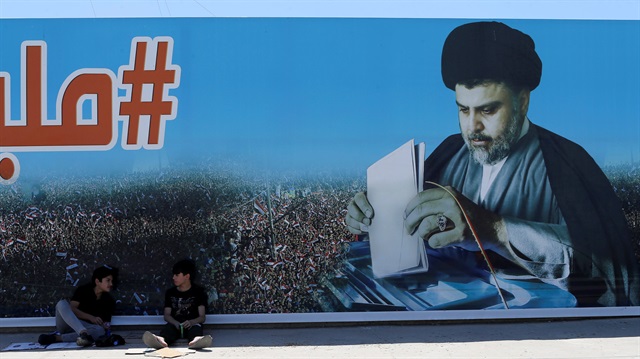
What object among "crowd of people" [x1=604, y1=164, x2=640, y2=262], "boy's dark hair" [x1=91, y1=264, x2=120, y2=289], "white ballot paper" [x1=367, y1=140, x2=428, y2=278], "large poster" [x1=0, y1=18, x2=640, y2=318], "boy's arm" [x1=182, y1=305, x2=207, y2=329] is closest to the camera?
"boy's arm" [x1=182, y1=305, x2=207, y2=329]

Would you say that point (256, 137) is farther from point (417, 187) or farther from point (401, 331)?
point (401, 331)

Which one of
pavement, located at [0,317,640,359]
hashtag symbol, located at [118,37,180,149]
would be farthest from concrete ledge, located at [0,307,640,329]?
hashtag symbol, located at [118,37,180,149]

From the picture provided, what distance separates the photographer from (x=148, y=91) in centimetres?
739

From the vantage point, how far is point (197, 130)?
24.4 ft

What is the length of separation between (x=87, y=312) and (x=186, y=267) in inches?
39.4

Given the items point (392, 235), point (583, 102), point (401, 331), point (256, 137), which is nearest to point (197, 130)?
point (256, 137)

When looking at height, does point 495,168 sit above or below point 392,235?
above

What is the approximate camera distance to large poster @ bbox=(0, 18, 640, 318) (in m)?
7.38

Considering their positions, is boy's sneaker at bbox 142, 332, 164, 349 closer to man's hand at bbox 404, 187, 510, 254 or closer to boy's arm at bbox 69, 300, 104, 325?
boy's arm at bbox 69, 300, 104, 325

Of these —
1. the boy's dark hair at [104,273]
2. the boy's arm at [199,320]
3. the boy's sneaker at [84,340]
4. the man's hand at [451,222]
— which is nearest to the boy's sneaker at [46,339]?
the boy's sneaker at [84,340]

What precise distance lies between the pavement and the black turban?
8.01 feet

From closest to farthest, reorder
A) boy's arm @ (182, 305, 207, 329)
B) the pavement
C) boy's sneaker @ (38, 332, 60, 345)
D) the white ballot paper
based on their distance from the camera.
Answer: the pavement, boy's sneaker @ (38, 332, 60, 345), boy's arm @ (182, 305, 207, 329), the white ballot paper

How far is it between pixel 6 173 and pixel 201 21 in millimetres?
2413

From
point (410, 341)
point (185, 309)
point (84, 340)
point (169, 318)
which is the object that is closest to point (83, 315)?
point (84, 340)
